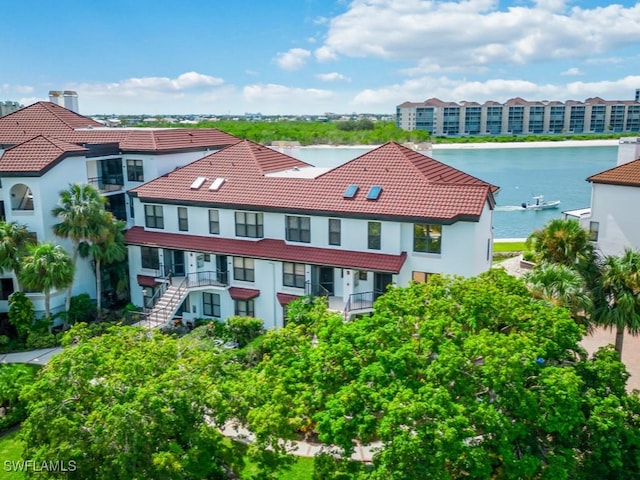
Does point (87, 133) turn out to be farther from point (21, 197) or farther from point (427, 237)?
point (427, 237)

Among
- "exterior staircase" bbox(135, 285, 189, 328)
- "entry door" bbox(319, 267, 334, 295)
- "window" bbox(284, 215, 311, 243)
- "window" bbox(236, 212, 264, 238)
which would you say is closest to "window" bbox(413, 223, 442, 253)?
"entry door" bbox(319, 267, 334, 295)

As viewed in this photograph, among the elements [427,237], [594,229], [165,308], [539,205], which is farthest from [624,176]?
[539,205]

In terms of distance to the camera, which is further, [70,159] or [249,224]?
[70,159]

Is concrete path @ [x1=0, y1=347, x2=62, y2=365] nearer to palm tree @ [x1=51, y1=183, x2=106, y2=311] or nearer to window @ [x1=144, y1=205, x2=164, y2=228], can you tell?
palm tree @ [x1=51, y1=183, x2=106, y2=311]

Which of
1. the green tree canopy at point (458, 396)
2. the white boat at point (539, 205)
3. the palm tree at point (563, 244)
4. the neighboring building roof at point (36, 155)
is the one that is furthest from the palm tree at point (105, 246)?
the white boat at point (539, 205)

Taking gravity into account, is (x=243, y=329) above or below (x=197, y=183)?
below

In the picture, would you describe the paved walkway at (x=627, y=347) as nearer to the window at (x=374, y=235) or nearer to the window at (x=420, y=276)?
the window at (x=420, y=276)
